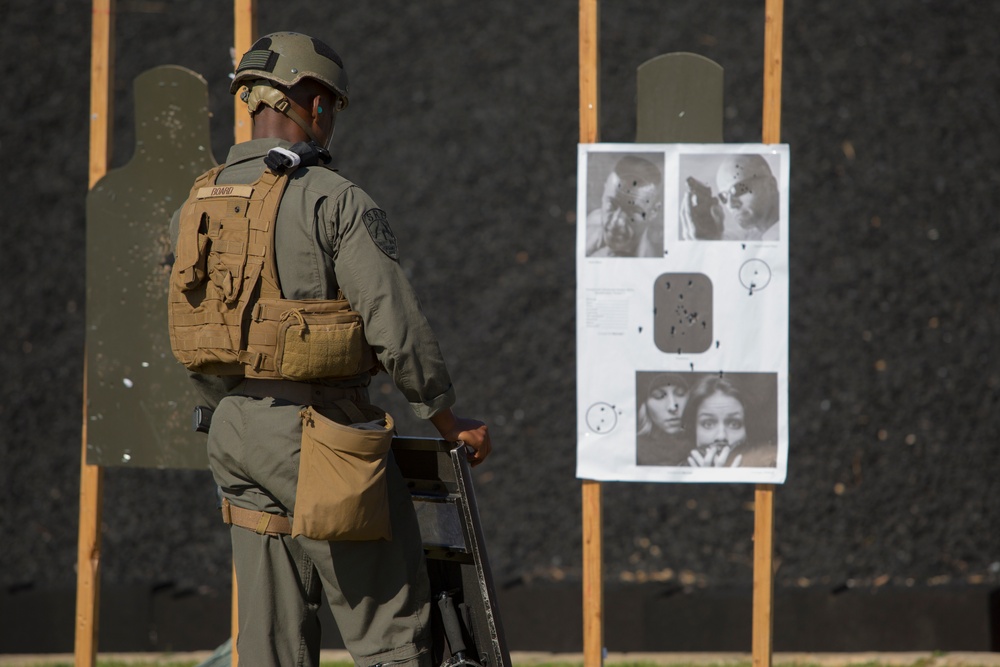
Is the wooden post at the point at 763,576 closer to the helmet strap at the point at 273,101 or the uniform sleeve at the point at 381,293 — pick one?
the uniform sleeve at the point at 381,293

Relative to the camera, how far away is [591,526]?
2.78 m

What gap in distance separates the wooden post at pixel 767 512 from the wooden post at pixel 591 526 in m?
0.39

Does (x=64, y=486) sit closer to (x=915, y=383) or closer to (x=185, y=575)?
(x=185, y=575)

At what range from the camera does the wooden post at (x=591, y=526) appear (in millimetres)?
2732

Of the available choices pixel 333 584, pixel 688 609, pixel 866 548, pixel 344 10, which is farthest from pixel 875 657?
pixel 344 10

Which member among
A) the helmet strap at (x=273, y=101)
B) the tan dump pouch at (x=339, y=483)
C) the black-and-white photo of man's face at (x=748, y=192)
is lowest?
the tan dump pouch at (x=339, y=483)

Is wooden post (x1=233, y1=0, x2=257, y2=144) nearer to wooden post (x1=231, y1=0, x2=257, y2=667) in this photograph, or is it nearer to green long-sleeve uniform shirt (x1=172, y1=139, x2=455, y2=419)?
wooden post (x1=231, y1=0, x2=257, y2=667)

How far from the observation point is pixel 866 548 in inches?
144

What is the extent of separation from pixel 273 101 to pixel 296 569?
36.2 inches

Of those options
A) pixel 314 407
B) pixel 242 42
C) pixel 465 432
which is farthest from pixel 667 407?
pixel 242 42

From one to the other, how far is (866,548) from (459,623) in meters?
1.94

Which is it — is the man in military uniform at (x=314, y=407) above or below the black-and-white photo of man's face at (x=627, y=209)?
below

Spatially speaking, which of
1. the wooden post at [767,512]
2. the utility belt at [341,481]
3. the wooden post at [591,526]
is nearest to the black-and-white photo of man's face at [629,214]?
the wooden post at [591,526]

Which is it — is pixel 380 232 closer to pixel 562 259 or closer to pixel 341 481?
pixel 341 481
